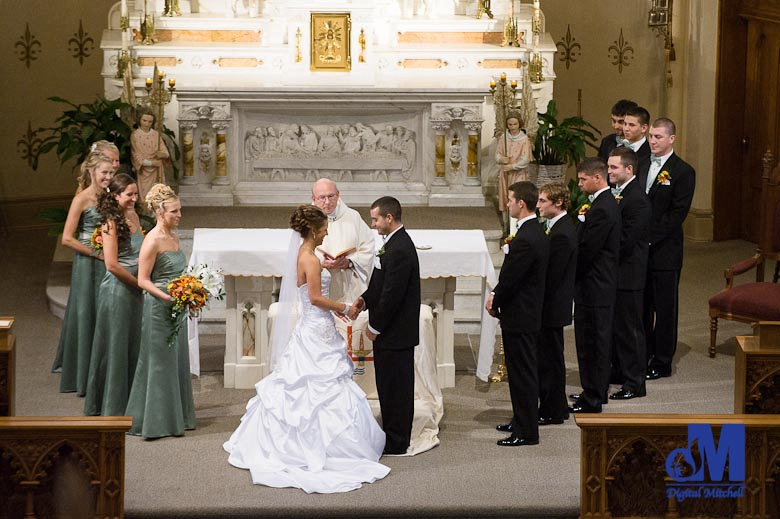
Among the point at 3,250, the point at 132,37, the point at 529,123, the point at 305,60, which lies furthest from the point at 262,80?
the point at 3,250

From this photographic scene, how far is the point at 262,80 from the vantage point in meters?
11.4

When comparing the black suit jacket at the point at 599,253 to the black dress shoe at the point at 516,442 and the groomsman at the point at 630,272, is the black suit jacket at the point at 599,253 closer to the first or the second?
the groomsman at the point at 630,272

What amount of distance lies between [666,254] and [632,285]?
2.01ft

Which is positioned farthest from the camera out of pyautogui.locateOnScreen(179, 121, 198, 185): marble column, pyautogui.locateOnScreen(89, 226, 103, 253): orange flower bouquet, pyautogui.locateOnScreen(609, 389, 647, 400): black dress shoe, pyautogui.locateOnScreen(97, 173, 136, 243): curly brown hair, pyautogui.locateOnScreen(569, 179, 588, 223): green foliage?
pyautogui.locateOnScreen(179, 121, 198, 185): marble column

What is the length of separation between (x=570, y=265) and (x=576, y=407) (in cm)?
99

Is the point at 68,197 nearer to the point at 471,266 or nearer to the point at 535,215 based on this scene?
the point at 471,266

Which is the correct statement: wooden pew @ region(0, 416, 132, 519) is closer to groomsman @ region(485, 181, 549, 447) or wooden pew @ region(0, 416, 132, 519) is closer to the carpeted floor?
the carpeted floor

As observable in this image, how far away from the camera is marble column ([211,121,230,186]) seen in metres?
11.3

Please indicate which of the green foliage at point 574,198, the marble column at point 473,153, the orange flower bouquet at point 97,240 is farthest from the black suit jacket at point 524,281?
the marble column at point 473,153

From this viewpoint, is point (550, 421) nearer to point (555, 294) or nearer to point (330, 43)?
point (555, 294)

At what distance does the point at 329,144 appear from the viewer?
1147 cm

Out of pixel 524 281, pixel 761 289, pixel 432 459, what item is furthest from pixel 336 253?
pixel 761 289

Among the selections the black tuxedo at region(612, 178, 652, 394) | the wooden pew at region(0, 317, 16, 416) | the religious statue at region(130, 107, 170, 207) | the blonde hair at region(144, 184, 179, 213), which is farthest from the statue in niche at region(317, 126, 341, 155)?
the wooden pew at region(0, 317, 16, 416)

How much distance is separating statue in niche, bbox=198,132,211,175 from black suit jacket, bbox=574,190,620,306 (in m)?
4.28
